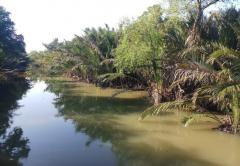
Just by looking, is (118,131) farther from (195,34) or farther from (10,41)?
(10,41)

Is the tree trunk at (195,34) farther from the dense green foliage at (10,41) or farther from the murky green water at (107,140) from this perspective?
the dense green foliage at (10,41)

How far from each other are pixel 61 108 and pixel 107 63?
842 cm

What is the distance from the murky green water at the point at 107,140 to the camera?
8.34 m

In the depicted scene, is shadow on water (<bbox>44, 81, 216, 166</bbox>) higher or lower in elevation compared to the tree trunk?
lower

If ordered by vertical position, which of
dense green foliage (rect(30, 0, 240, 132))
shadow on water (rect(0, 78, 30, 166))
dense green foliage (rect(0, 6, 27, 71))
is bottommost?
shadow on water (rect(0, 78, 30, 166))

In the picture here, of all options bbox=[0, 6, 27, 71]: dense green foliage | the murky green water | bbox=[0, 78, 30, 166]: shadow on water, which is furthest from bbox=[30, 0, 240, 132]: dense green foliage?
bbox=[0, 6, 27, 71]: dense green foliage

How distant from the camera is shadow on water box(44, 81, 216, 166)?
27.2 feet

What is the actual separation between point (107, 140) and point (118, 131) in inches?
40.0

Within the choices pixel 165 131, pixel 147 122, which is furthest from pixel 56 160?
pixel 147 122

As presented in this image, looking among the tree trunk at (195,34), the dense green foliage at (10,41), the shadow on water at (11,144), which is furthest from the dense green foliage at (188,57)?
the dense green foliage at (10,41)

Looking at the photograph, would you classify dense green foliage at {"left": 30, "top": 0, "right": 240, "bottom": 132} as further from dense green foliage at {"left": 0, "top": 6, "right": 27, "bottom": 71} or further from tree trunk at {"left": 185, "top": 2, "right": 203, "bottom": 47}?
dense green foliage at {"left": 0, "top": 6, "right": 27, "bottom": 71}

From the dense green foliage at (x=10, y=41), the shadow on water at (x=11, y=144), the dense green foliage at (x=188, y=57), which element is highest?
the dense green foliage at (x=10, y=41)

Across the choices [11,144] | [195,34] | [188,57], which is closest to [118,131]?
[11,144]

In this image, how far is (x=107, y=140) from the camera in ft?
33.6
